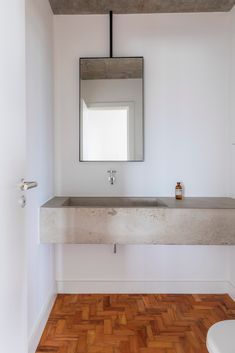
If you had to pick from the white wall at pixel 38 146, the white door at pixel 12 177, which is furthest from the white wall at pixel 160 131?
the white door at pixel 12 177

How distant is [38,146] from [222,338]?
147cm

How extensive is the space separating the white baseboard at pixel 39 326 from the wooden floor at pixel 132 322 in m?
0.04

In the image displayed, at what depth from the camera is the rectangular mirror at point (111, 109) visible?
236cm

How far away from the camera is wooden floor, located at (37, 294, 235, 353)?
5.72ft

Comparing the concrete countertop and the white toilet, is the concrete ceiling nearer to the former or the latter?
the concrete countertop

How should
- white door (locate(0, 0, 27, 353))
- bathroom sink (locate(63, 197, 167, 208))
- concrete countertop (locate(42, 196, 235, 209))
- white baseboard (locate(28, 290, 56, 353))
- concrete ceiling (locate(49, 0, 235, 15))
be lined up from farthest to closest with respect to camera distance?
bathroom sink (locate(63, 197, 167, 208)) → concrete ceiling (locate(49, 0, 235, 15)) → concrete countertop (locate(42, 196, 235, 209)) → white baseboard (locate(28, 290, 56, 353)) → white door (locate(0, 0, 27, 353))

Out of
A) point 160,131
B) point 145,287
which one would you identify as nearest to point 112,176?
point 160,131

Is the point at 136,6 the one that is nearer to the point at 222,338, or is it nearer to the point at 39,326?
the point at 222,338

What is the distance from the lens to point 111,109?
2369 millimetres

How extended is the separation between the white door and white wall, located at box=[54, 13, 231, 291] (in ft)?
4.13

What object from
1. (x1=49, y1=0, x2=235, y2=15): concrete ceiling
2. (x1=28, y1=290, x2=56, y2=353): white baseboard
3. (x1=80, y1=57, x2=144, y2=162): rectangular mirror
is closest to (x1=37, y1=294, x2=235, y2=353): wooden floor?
(x1=28, y1=290, x2=56, y2=353): white baseboard

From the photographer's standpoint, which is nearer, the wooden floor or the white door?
the white door

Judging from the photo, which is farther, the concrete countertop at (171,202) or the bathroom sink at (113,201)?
the bathroom sink at (113,201)

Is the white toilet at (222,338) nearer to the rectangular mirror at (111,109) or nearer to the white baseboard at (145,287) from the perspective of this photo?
the white baseboard at (145,287)
